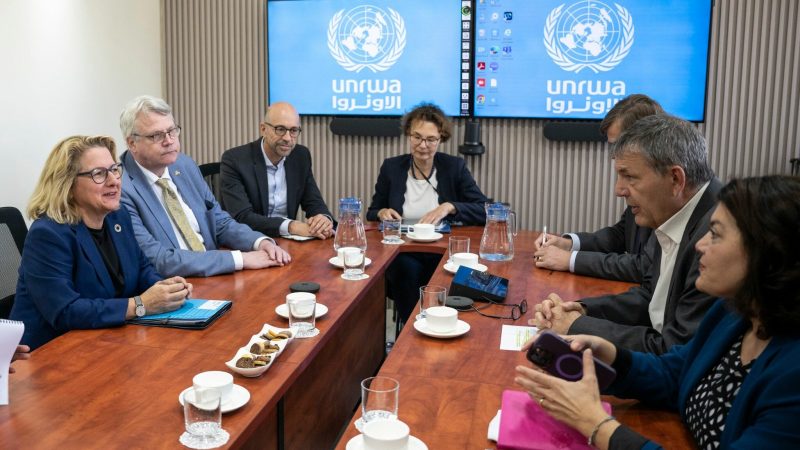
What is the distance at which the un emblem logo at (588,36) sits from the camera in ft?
15.8

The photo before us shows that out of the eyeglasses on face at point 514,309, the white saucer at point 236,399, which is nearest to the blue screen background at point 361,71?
the eyeglasses on face at point 514,309

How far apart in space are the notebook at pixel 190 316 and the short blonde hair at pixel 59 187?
1.36ft

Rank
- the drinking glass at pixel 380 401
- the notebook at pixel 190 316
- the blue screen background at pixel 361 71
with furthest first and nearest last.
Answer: the blue screen background at pixel 361 71
the notebook at pixel 190 316
the drinking glass at pixel 380 401

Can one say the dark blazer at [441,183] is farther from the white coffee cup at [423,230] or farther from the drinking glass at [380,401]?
the drinking glass at [380,401]

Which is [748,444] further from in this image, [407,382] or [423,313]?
[423,313]

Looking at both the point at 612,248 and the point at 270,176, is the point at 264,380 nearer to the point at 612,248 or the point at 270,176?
the point at 612,248

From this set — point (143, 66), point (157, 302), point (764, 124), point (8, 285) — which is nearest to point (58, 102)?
point (143, 66)

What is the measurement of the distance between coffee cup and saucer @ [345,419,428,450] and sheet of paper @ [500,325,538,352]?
666 mm

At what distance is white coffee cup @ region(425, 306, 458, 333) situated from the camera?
7.13 feet

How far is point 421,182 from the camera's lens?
4.39 meters

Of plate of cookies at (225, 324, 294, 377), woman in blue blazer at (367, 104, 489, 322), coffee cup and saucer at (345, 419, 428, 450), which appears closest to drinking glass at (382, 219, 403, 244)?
woman in blue blazer at (367, 104, 489, 322)

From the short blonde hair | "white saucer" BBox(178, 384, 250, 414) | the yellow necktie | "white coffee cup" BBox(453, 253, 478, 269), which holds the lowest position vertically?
"white saucer" BBox(178, 384, 250, 414)

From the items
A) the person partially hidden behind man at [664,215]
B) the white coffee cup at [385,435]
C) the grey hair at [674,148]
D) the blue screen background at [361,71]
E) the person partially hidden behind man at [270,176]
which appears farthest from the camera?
the blue screen background at [361,71]

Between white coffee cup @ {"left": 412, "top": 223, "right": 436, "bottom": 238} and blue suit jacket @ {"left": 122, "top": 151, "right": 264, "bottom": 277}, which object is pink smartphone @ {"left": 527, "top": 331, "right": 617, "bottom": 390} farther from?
white coffee cup @ {"left": 412, "top": 223, "right": 436, "bottom": 238}
